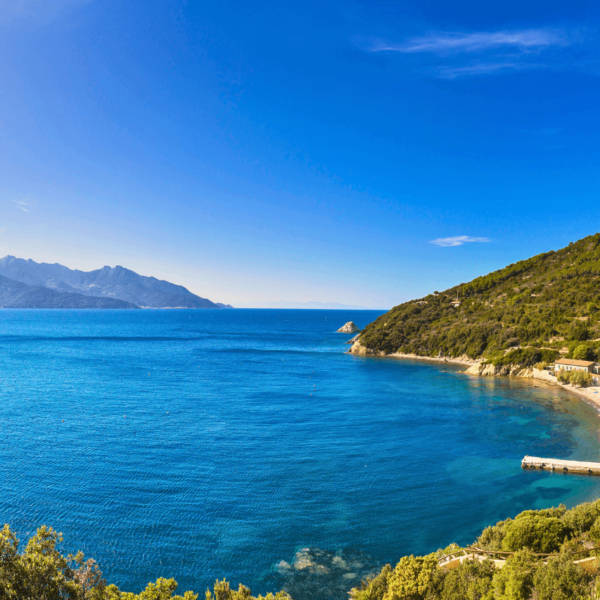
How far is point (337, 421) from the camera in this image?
50.7 meters

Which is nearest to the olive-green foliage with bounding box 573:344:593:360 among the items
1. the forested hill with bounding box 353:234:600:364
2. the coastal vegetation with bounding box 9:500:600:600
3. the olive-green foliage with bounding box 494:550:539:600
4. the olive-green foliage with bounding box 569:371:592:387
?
the forested hill with bounding box 353:234:600:364

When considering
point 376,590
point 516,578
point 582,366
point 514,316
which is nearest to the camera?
point 516,578

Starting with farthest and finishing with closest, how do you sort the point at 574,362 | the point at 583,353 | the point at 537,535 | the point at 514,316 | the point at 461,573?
the point at 514,316 < the point at 583,353 < the point at 574,362 < the point at 537,535 < the point at 461,573

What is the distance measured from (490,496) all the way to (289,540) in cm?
1698

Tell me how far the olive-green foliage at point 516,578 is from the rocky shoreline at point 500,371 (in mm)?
51292

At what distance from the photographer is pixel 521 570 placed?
48.0 feet

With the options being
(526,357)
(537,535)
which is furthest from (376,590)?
(526,357)

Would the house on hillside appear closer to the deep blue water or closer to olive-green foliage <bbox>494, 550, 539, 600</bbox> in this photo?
the deep blue water

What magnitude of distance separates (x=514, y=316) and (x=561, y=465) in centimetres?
6734

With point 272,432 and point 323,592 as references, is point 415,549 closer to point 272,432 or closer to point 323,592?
point 323,592

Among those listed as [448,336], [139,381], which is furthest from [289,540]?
[448,336]

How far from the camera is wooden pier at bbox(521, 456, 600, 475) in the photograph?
117 feet

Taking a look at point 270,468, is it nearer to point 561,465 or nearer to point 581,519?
point 581,519

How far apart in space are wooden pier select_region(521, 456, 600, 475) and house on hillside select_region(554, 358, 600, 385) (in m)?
37.4
